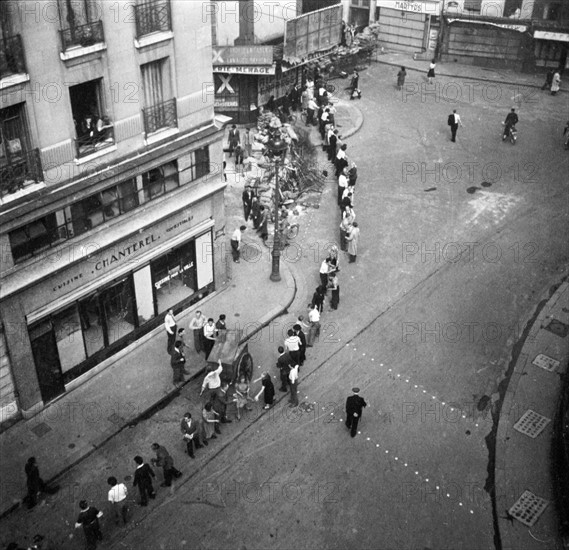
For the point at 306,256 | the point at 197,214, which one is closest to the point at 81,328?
Answer: the point at 197,214

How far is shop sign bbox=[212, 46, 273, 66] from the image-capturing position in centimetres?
3384

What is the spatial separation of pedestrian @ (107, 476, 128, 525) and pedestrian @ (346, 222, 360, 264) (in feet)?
41.5

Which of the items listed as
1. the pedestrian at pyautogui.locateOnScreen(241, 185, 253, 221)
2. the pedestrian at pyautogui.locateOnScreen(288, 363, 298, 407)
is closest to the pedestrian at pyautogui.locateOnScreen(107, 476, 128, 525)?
the pedestrian at pyautogui.locateOnScreen(288, 363, 298, 407)

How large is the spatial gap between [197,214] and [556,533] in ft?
44.0

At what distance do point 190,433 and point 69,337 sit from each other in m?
4.58

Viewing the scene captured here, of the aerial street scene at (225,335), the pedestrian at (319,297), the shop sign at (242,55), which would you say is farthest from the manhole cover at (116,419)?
the shop sign at (242,55)

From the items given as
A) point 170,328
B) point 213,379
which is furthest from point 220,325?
point 213,379

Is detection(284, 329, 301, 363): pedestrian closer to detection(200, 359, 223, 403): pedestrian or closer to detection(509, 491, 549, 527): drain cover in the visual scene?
detection(200, 359, 223, 403): pedestrian

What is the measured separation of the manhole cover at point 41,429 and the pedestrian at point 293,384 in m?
6.60

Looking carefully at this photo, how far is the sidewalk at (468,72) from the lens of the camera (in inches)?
1724

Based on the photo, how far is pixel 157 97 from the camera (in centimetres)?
2027

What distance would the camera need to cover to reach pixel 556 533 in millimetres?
16844

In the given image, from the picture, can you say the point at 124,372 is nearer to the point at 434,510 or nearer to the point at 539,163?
the point at 434,510

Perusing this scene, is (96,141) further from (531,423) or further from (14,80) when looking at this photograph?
(531,423)
